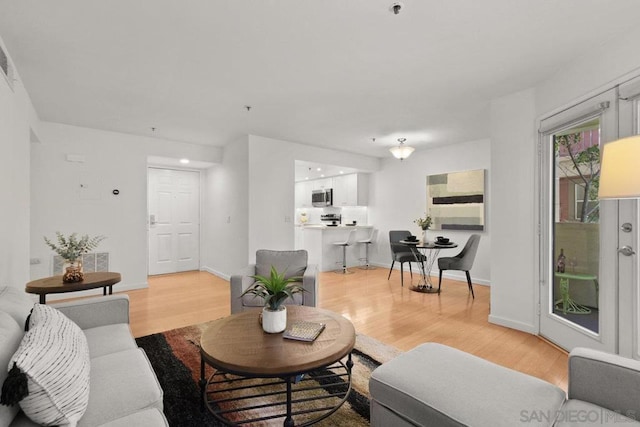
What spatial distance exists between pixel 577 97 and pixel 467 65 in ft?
3.14

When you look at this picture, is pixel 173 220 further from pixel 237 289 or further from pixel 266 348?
pixel 266 348

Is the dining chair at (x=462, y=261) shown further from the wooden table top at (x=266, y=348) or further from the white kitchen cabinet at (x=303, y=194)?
the white kitchen cabinet at (x=303, y=194)

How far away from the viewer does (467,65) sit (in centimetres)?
270

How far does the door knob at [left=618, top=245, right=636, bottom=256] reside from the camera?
2.17 m

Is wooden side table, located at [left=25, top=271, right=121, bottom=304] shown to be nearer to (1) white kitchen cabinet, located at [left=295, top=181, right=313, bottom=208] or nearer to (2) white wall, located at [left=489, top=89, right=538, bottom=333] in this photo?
(2) white wall, located at [left=489, top=89, right=538, bottom=333]

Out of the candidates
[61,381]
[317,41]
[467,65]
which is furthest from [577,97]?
[61,381]

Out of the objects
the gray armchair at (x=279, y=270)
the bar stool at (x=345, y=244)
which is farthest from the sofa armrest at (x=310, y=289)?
the bar stool at (x=345, y=244)

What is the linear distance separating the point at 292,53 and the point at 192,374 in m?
2.62

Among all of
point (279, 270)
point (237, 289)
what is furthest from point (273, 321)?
point (279, 270)

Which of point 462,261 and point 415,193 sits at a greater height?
point 415,193

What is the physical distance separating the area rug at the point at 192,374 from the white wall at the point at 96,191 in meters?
2.51

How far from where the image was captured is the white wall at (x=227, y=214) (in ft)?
16.6

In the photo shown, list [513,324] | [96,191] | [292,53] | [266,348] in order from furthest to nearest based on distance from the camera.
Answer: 1. [96,191]
2. [513,324]
3. [292,53]
4. [266,348]

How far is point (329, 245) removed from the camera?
6641mm
